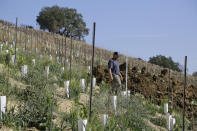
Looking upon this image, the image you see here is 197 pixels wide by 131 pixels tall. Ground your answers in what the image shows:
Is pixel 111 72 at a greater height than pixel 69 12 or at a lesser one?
lesser

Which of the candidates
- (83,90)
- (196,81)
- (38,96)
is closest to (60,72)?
(83,90)

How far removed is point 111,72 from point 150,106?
172 cm

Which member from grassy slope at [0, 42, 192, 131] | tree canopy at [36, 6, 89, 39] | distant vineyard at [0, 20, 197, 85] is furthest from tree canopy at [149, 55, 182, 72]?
grassy slope at [0, 42, 192, 131]

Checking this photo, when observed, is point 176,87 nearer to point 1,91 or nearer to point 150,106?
point 150,106

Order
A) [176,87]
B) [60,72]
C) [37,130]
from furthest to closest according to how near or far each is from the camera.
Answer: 1. [176,87]
2. [60,72]
3. [37,130]

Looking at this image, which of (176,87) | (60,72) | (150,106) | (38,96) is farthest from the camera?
(176,87)

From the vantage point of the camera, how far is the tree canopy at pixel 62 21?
4275 centimetres

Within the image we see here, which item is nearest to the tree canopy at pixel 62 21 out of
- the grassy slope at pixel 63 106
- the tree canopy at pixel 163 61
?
the tree canopy at pixel 163 61

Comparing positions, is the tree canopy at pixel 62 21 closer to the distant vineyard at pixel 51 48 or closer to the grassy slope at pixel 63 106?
the distant vineyard at pixel 51 48

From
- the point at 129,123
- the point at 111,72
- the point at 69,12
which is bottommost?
the point at 129,123

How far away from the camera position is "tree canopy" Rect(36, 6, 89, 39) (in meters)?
42.8

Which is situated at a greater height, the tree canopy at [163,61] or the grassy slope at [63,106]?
the tree canopy at [163,61]

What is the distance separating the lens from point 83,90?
830cm

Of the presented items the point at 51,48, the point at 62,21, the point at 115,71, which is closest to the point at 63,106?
the point at 115,71
